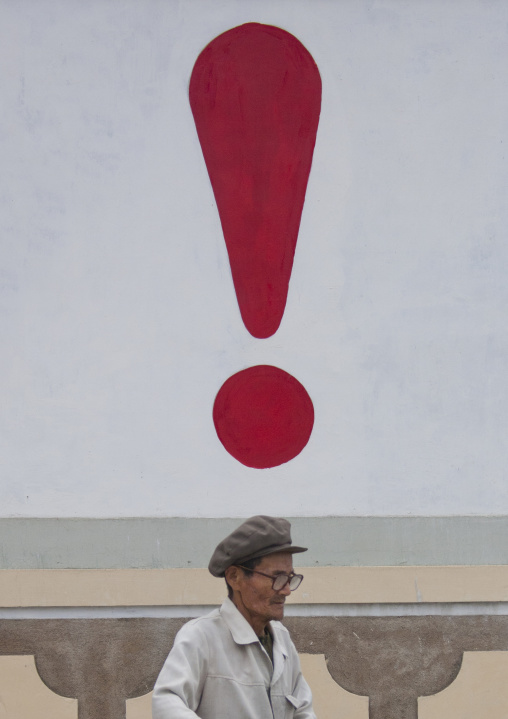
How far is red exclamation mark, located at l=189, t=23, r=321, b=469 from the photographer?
13.6 ft

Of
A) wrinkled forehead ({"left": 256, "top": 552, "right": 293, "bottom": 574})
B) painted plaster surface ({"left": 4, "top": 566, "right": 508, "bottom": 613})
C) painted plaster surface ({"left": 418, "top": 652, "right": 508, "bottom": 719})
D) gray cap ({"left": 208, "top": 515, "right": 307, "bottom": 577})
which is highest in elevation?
gray cap ({"left": 208, "top": 515, "right": 307, "bottom": 577})

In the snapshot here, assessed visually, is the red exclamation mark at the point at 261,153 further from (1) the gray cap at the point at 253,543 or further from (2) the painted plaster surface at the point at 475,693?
(1) the gray cap at the point at 253,543

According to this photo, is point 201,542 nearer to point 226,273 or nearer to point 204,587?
point 204,587

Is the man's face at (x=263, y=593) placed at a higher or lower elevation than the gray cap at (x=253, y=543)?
lower

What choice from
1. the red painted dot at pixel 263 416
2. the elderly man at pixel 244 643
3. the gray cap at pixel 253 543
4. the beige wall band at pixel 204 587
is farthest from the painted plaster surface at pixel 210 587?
the gray cap at pixel 253 543

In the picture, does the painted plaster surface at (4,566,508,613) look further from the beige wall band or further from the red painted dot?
the red painted dot

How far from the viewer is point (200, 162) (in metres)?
4.18

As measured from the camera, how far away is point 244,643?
103 inches

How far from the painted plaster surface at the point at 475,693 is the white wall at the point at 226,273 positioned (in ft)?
2.04

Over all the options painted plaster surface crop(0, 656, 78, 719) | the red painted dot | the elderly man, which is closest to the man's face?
the elderly man

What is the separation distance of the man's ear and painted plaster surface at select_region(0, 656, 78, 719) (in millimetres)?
1593

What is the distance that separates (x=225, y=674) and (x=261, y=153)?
7.87 feet

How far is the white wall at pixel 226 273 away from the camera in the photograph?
13.3 ft

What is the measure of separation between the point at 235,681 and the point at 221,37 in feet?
9.18
